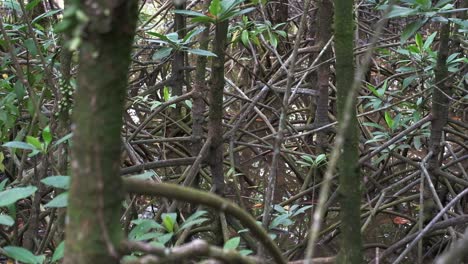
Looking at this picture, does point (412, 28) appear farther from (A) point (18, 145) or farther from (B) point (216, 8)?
(A) point (18, 145)

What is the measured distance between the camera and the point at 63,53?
1569 millimetres

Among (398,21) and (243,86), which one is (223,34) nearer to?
(243,86)

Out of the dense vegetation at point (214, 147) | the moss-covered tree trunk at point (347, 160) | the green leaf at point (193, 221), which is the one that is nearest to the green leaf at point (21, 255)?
the dense vegetation at point (214, 147)

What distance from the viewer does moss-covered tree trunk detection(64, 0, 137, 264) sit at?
1.78 ft

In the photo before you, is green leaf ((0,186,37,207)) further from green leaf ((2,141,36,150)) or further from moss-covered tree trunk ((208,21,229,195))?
moss-covered tree trunk ((208,21,229,195))

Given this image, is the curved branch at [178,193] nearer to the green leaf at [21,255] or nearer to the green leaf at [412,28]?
the green leaf at [21,255]

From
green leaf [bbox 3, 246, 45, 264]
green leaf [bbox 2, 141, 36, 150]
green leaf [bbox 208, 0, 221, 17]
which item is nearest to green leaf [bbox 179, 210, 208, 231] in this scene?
green leaf [bbox 3, 246, 45, 264]

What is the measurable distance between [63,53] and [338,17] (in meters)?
0.81

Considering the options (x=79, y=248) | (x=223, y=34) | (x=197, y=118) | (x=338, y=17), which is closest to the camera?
(x=79, y=248)

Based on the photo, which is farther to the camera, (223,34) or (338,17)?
(223,34)

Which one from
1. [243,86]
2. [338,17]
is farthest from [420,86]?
[243,86]

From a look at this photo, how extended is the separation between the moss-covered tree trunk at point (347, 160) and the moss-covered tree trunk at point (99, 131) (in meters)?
0.54

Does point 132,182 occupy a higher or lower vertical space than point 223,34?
lower

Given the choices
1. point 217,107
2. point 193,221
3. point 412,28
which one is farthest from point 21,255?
point 412,28
